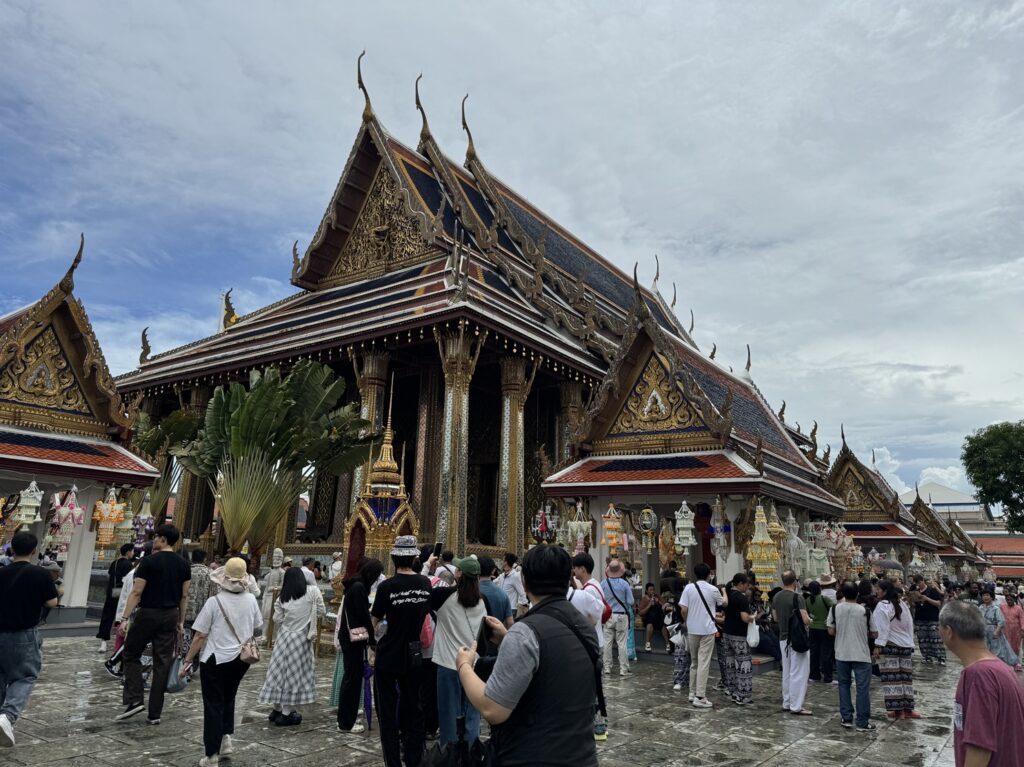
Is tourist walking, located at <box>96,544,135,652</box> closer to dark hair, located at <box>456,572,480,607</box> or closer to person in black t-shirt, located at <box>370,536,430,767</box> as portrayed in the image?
person in black t-shirt, located at <box>370,536,430,767</box>

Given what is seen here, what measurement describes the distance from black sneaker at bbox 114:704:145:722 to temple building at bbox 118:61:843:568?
6.18 m

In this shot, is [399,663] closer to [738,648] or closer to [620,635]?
[738,648]

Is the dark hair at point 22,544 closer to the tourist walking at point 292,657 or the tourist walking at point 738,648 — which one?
the tourist walking at point 292,657

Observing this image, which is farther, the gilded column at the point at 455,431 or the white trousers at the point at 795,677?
the gilded column at the point at 455,431

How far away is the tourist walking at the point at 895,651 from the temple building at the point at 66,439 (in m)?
10.6

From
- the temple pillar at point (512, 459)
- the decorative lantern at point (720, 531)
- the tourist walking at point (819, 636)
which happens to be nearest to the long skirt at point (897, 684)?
the tourist walking at point (819, 636)

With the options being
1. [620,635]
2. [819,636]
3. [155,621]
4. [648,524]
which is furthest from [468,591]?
[648,524]

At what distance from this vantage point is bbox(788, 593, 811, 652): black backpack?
665 cm

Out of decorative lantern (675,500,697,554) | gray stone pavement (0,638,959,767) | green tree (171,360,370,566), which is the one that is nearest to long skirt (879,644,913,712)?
gray stone pavement (0,638,959,767)

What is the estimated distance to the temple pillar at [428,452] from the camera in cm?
1633

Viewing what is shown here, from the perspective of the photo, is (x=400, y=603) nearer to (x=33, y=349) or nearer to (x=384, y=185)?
(x=33, y=349)

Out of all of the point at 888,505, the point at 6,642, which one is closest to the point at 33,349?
the point at 6,642

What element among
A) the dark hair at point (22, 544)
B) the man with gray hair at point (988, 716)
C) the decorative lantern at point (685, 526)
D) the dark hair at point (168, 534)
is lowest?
the man with gray hair at point (988, 716)

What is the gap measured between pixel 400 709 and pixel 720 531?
21.3ft
